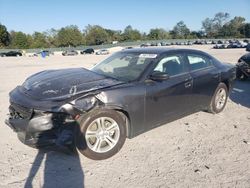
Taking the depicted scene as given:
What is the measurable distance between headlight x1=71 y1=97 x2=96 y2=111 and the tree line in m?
89.6

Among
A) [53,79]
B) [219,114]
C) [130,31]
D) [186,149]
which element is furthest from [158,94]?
[130,31]

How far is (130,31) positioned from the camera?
11019 centimetres

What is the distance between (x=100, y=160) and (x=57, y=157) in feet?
2.05

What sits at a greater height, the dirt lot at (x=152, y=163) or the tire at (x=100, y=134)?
the tire at (x=100, y=134)

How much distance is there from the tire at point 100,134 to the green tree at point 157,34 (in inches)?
4485

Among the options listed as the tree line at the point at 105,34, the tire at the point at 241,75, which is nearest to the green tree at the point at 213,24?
the tree line at the point at 105,34

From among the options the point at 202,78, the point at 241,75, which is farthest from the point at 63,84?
the point at 241,75

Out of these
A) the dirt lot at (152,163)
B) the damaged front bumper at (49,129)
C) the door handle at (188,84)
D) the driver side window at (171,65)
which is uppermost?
the driver side window at (171,65)

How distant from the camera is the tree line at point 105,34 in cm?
8894

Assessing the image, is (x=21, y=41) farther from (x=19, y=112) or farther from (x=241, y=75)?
(x=19, y=112)

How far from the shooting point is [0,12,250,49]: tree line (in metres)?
88.9

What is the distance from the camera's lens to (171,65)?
4688 mm

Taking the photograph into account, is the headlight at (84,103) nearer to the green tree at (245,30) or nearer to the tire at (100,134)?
the tire at (100,134)

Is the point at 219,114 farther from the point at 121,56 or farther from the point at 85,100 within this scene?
the point at 85,100
